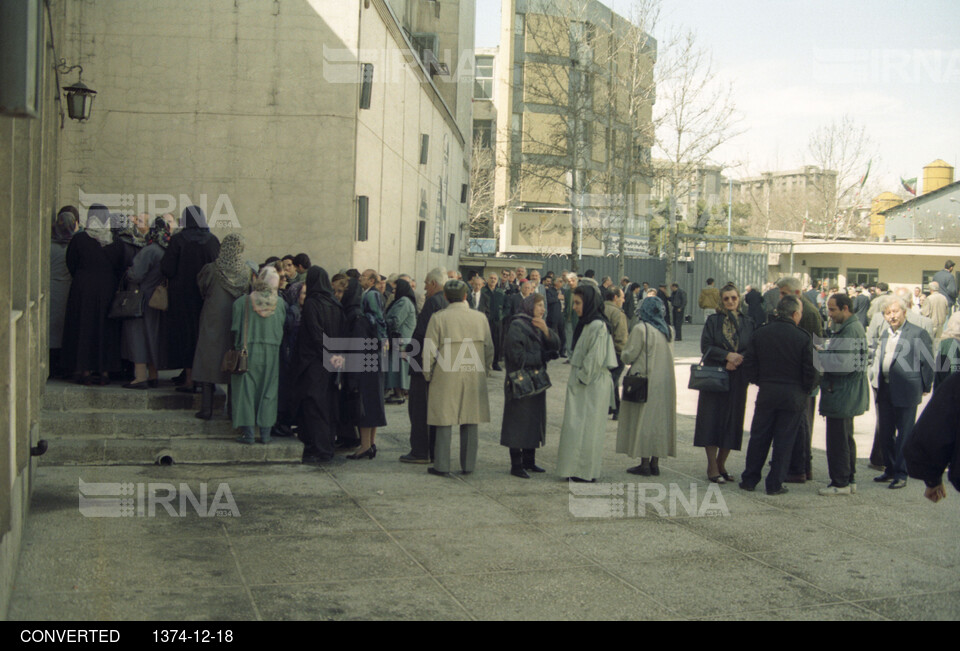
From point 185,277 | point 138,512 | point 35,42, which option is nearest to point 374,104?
point 185,277

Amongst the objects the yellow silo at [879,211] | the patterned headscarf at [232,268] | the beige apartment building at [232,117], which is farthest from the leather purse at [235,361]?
the yellow silo at [879,211]

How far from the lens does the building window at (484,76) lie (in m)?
54.5

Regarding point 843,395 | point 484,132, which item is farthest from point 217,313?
point 484,132

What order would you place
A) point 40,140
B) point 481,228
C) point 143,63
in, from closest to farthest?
Result: point 40,140, point 143,63, point 481,228

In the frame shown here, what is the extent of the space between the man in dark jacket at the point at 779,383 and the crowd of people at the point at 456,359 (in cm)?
2

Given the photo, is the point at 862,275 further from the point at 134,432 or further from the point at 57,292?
the point at 134,432

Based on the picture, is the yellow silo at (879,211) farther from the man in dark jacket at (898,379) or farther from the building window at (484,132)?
the man in dark jacket at (898,379)

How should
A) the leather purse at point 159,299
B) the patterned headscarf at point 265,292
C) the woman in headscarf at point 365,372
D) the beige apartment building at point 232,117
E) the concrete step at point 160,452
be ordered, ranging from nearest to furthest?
the concrete step at point 160,452, the patterned headscarf at point 265,292, the woman in headscarf at point 365,372, the leather purse at point 159,299, the beige apartment building at point 232,117

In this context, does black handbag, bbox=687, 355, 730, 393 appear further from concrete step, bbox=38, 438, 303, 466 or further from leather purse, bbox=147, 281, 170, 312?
Result: leather purse, bbox=147, 281, 170, 312

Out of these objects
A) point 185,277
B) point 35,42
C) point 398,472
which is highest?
point 35,42

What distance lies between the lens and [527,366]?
9023 mm

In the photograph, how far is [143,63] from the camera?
13766mm
